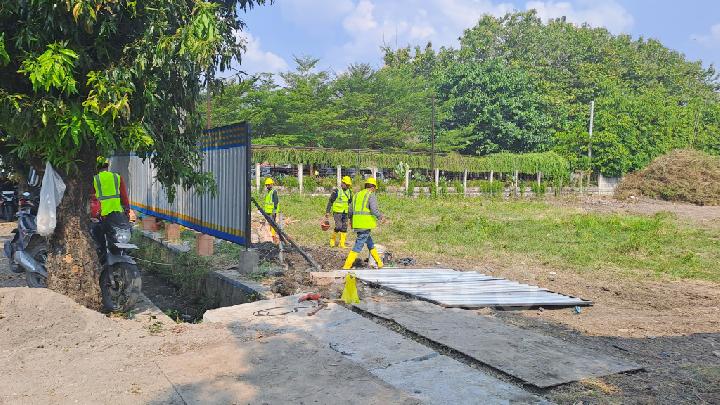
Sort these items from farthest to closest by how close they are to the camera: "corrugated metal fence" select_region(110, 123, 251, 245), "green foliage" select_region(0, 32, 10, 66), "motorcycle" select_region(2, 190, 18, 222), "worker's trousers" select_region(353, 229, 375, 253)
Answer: "motorcycle" select_region(2, 190, 18, 222)
"worker's trousers" select_region(353, 229, 375, 253)
"corrugated metal fence" select_region(110, 123, 251, 245)
"green foliage" select_region(0, 32, 10, 66)

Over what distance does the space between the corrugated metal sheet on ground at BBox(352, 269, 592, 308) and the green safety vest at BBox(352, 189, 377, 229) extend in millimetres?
865

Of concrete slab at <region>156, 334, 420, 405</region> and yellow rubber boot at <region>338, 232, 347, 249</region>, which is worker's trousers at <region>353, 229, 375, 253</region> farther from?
concrete slab at <region>156, 334, 420, 405</region>

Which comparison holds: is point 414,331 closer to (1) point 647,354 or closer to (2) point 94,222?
(1) point 647,354

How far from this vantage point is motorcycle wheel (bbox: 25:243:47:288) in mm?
7039

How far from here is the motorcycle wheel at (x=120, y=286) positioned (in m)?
6.65

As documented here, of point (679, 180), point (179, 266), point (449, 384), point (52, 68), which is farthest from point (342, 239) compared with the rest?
point (679, 180)

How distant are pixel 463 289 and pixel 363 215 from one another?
2.34m

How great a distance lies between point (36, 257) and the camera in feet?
23.4

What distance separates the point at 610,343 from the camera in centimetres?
554

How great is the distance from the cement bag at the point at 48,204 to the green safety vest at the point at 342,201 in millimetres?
6869

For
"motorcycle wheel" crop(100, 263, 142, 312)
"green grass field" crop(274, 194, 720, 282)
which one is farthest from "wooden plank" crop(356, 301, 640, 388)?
"green grass field" crop(274, 194, 720, 282)

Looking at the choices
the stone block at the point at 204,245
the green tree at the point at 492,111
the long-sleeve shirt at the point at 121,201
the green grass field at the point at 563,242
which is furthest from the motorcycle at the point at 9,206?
the green tree at the point at 492,111

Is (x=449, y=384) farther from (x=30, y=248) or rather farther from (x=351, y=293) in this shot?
(x=30, y=248)

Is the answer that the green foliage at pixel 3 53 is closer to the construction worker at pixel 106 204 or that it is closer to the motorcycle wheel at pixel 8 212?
the construction worker at pixel 106 204
